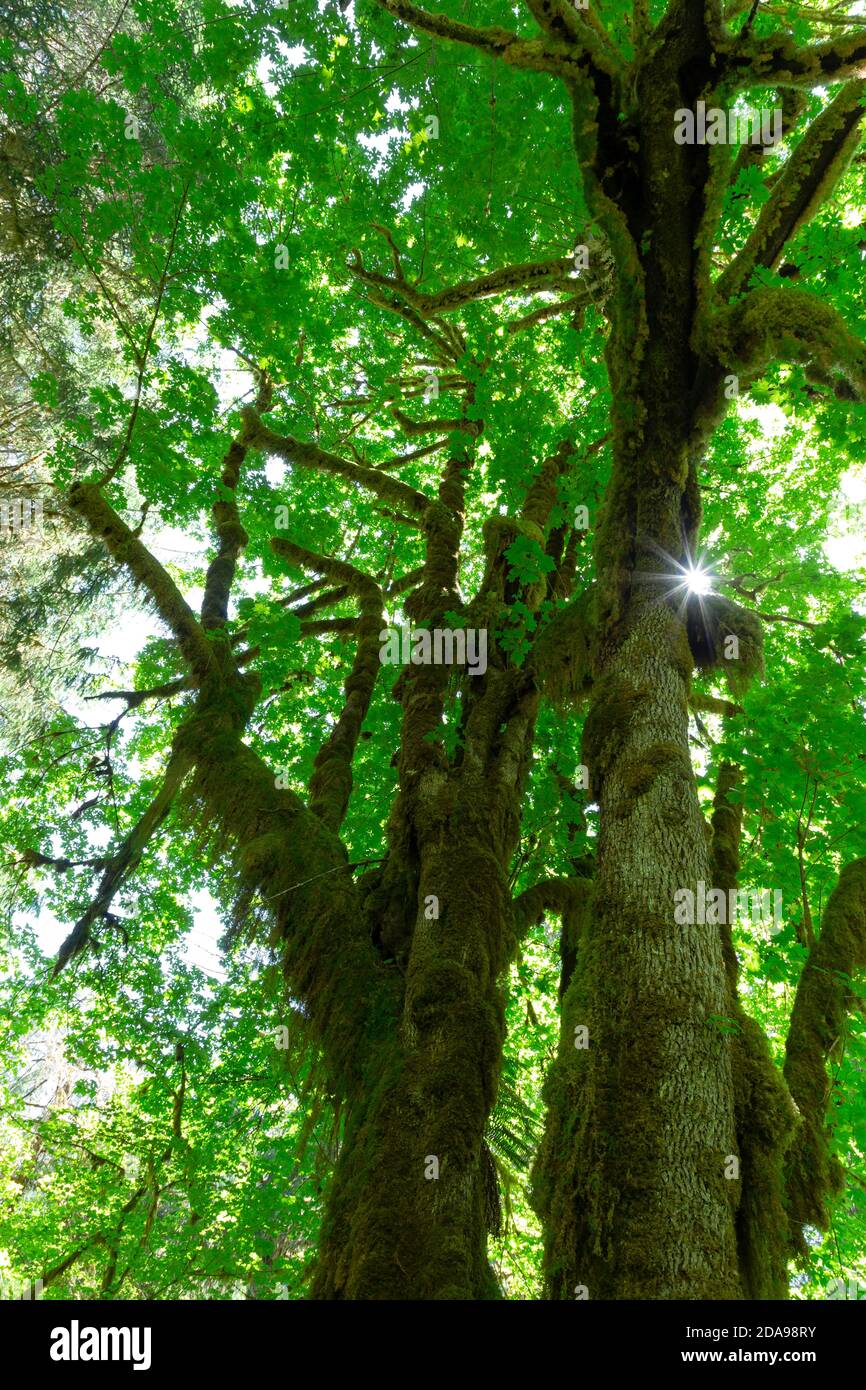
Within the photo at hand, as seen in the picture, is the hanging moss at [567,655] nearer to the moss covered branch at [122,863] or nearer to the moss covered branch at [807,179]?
the moss covered branch at [807,179]

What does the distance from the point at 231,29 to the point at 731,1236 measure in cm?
938

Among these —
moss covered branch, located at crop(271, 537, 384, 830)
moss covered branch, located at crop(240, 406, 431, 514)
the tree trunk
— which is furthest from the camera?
moss covered branch, located at crop(240, 406, 431, 514)

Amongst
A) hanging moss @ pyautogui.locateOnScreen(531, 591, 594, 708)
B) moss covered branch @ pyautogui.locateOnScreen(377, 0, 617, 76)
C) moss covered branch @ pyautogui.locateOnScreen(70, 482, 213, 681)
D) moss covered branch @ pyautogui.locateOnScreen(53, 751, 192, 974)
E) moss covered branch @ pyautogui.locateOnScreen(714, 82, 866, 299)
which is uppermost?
moss covered branch @ pyautogui.locateOnScreen(377, 0, 617, 76)

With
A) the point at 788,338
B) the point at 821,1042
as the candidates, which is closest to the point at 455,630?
the point at 788,338

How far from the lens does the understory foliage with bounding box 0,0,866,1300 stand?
3807 millimetres

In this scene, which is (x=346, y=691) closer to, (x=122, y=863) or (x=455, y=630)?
(x=455, y=630)

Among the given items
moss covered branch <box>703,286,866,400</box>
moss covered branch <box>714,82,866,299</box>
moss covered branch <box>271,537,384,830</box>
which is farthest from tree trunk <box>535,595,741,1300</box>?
moss covered branch <box>714,82,866,299</box>

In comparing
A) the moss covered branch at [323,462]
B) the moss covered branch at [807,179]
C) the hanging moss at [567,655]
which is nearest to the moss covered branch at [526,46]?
the moss covered branch at [807,179]

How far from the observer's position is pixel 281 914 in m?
5.17

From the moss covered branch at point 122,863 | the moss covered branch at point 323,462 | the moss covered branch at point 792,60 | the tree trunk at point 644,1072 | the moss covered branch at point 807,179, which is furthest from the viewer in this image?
the moss covered branch at point 323,462

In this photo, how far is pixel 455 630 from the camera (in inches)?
247

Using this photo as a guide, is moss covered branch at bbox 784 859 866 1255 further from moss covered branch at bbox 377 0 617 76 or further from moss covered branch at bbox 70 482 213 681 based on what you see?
moss covered branch at bbox 377 0 617 76

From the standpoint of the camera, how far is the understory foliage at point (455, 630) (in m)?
3.81

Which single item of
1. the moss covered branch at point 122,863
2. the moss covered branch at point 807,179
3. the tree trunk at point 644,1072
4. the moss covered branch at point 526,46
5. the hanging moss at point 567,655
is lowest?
the tree trunk at point 644,1072
